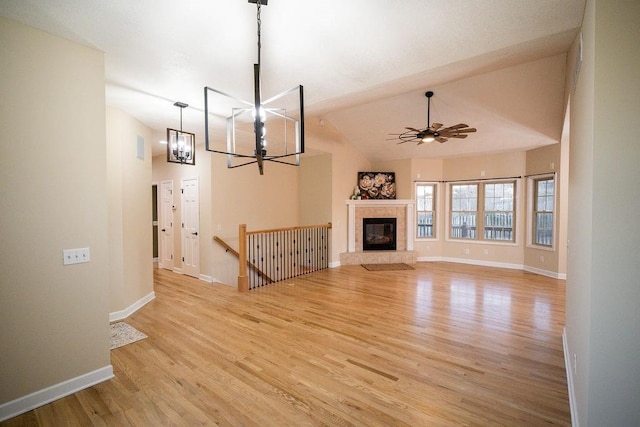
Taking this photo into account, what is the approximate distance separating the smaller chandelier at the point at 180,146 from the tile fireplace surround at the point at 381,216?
14.2ft

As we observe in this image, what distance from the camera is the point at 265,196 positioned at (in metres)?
6.77

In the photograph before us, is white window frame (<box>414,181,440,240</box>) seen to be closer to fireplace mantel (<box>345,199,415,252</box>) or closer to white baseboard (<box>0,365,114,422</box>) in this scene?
fireplace mantel (<box>345,199,415,252</box>)

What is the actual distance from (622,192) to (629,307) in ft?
1.93

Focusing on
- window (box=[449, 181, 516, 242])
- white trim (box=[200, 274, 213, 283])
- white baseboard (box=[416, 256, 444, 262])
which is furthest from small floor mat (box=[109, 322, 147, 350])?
window (box=[449, 181, 516, 242])

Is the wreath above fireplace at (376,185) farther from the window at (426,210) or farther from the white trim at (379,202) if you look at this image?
the window at (426,210)

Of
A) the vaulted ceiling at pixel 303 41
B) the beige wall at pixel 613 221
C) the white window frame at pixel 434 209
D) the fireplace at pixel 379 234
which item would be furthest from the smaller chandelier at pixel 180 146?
the white window frame at pixel 434 209

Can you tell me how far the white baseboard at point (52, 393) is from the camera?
77.8 inches

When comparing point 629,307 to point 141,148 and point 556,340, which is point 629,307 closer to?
point 556,340

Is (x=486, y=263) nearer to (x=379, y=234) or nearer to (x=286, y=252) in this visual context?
(x=379, y=234)

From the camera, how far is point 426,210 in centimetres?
784

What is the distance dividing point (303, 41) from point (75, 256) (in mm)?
2592

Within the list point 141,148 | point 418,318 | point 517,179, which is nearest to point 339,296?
point 418,318

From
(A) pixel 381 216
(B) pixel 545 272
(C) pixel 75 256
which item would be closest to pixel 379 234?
(A) pixel 381 216

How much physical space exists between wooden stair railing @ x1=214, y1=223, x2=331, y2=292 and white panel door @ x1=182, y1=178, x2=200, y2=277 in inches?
26.1
